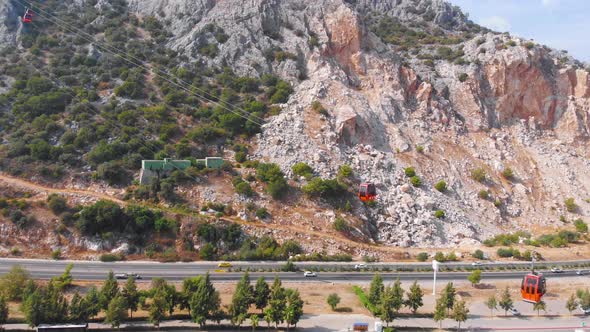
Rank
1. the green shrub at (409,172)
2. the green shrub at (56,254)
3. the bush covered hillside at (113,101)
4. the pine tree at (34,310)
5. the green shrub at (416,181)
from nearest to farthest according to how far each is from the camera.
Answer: the pine tree at (34,310) → the green shrub at (56,254) → the bush covered hillside at (113,101) → the green shrub at (416,181) → the green shrub at (409,172)

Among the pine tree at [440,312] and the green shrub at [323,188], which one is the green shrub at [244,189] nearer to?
the green shrub at [323,188]

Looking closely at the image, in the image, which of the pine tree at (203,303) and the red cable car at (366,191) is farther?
the red cable car at (366,191)

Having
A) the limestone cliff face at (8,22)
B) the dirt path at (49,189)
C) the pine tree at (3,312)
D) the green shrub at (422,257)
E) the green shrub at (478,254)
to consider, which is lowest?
the pine tree at (3,312)

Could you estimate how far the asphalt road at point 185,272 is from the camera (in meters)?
40.2

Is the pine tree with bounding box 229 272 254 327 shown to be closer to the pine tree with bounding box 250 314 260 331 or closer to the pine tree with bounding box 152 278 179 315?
the pine tree with bounding box 250 314 260 331

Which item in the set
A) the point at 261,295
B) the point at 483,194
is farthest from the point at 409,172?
the point at 261,295

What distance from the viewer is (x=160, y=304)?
30.9 meters

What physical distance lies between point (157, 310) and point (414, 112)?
162 ft

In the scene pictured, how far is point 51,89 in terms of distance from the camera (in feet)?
209

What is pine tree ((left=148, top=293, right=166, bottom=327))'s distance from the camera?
99.9 ft

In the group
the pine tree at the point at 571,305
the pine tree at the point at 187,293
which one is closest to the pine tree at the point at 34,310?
the pine tree at the point at 187,293

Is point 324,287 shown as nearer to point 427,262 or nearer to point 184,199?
point 427,262

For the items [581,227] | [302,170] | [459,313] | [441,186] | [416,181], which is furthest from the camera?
[581,227]

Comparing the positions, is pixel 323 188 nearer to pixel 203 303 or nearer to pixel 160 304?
pixel 203 303
